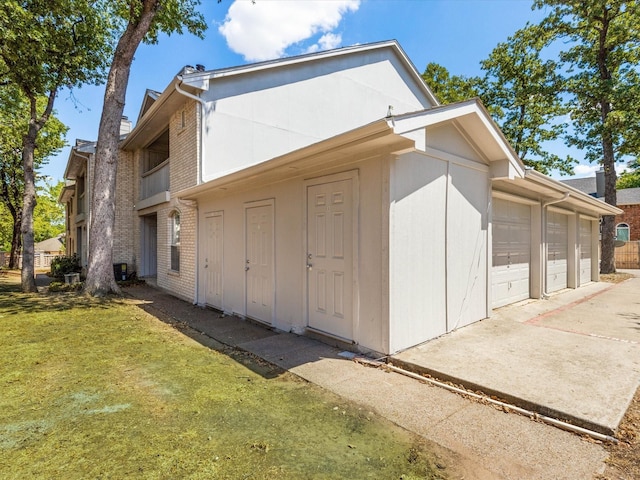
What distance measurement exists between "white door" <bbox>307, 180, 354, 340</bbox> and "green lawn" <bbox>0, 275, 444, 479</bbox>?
1.22 meters

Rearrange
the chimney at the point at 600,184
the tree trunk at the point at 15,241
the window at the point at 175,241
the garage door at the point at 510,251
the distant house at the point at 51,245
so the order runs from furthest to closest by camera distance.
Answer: the distant house at the point at 51,245 → the chimney at the point at 600,184 → the tree trunk at the point at 15,241 → the window at the point at 175,241 → the garage door at the point at 510,251

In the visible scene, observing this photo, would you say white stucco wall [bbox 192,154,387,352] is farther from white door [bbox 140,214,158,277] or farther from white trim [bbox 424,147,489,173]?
white door [bbox 140,214,158,277]

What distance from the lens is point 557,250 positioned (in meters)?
10.1

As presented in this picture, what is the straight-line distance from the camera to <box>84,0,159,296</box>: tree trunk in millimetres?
9625

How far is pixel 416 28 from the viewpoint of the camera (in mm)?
11312

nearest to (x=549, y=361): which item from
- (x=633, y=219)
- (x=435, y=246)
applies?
(x=435, y=246)

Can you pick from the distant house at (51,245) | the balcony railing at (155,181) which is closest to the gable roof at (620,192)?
the balcony railing at (155,181)

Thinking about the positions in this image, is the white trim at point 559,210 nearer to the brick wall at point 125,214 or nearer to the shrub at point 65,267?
the brick wall at point 125,214

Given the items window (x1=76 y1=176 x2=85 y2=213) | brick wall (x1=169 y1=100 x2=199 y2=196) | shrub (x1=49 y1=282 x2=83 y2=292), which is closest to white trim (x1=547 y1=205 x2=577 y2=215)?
brick wall (x1=169 y1=100 x2=199 y2=196)

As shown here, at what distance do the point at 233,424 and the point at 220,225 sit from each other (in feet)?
18.0

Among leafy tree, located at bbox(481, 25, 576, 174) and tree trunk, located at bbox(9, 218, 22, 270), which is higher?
leafy tree, located at bbox(481, 25, 576, 174)

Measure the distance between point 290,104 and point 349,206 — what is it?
20.5 feet

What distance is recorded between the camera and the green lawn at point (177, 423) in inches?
93.4

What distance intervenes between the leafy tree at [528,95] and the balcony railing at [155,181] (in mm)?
17597
